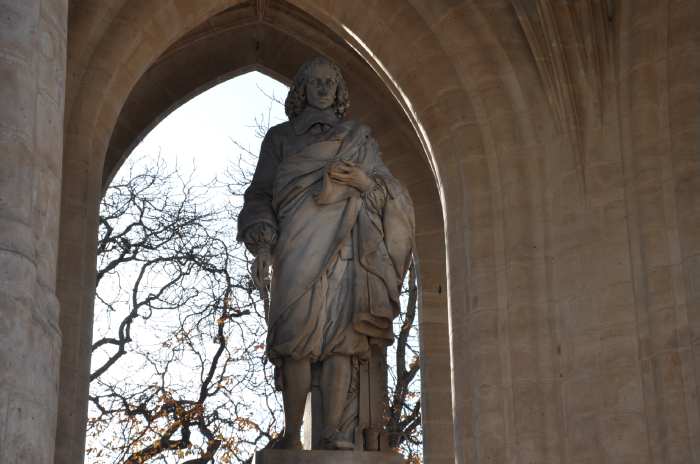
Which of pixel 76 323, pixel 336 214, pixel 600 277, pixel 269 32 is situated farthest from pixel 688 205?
→ pixel 269 32

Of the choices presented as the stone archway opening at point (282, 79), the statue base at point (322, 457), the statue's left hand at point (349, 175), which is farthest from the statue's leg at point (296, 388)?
the stone archway opening at point (282, 79)

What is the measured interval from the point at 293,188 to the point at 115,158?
6415mm

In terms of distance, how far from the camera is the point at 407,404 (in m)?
15.2

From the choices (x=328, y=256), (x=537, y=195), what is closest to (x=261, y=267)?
(x=328, y=256)

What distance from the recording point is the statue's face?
24.5 ft

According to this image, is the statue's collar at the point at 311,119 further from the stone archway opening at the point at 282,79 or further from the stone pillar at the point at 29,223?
the stone archway opening at the point at 282,79

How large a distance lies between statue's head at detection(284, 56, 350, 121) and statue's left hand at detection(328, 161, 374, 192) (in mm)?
728

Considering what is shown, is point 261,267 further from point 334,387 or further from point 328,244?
point 334,387

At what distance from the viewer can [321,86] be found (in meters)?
7.45

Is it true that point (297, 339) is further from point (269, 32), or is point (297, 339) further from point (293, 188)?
point (269, 32)

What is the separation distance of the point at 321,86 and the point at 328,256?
4.02 feet

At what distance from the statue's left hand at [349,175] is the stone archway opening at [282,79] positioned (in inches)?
228

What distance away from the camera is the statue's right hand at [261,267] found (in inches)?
264

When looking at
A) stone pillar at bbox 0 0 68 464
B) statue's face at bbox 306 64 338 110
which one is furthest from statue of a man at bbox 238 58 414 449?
stone pillar at bbox 0 0 68 464
